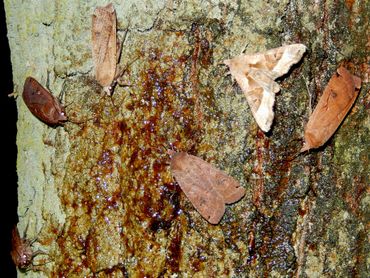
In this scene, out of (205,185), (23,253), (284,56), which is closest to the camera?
(284,56)

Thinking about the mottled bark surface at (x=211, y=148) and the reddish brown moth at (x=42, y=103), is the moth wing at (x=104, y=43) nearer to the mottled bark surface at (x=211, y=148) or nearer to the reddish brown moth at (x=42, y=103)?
the mottled bark surface at (x=211, y=148)

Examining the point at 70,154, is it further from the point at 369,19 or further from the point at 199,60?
the point at 369,19

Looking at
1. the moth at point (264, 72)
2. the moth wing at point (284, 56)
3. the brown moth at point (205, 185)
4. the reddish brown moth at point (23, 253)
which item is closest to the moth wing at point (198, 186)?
the brown moth at point (205, 185)

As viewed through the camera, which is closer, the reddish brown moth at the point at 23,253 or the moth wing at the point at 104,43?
the moth wing at the point at 104,43

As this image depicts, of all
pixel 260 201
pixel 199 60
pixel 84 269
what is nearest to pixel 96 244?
pixel 84 269

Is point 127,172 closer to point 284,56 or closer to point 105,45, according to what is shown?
point 105,45

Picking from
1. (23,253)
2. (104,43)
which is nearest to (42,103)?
(104,43)
